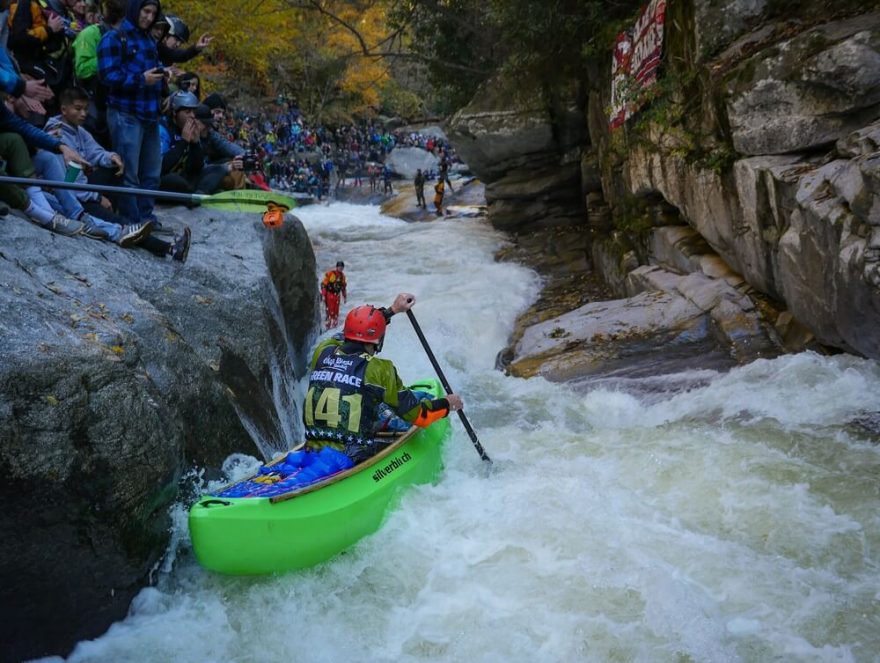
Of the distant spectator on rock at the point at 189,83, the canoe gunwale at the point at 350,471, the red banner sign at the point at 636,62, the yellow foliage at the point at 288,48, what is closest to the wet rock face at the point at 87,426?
the canoe gunwale at the point at 350,471

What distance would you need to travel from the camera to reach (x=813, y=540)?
4.30 metres

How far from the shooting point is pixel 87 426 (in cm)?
346

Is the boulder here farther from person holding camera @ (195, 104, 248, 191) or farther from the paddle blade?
the paddle blade

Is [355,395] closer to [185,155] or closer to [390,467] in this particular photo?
[390,467]

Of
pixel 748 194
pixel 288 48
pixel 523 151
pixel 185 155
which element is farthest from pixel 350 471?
pixel 288 48

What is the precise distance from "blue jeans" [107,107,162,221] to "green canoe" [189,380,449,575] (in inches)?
139

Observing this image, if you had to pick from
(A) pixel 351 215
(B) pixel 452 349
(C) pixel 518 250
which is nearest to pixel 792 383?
(B) pixel 452 349

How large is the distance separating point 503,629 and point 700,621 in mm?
1039

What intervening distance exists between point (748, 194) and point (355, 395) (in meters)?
4.85

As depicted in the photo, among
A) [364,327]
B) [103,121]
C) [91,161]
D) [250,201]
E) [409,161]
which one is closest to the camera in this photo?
[364,327]

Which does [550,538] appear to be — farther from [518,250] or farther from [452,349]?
[518,250]

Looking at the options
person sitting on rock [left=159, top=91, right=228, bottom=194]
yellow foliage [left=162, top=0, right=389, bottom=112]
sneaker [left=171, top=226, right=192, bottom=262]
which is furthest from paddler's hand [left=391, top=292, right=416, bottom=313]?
yellow foliage [left=162, top=0, right=389, bottom=112]

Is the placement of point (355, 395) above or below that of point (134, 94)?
below

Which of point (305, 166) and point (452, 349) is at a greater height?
point (305, 166)
